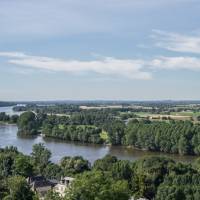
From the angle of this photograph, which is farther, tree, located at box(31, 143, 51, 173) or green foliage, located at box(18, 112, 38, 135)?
green foliage, located at box(18, 112, 38, 135)

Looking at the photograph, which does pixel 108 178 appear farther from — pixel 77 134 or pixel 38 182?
pixel 77 134

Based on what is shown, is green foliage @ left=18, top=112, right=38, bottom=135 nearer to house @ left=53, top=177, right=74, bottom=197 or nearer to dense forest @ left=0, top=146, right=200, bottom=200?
dense forest @ left=0, top=146, right=200, bottom=200

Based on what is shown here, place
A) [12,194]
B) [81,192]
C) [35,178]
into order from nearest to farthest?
1. [81,192]
2. [12,194]
3. [35,178]

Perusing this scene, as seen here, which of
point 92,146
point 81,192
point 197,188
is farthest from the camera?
point 92,146

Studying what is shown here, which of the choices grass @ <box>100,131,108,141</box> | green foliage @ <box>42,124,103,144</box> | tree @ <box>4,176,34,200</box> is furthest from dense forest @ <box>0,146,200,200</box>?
grass @ <box>100,131,108,141</box>

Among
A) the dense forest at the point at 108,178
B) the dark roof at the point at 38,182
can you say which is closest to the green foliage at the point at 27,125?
the dense forest at the point at 108,178

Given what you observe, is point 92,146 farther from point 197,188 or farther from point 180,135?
point 197,188

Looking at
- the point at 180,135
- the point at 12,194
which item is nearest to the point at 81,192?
the point at 12,194

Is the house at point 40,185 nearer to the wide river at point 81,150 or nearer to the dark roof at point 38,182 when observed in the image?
the dark roof at point 38,182
